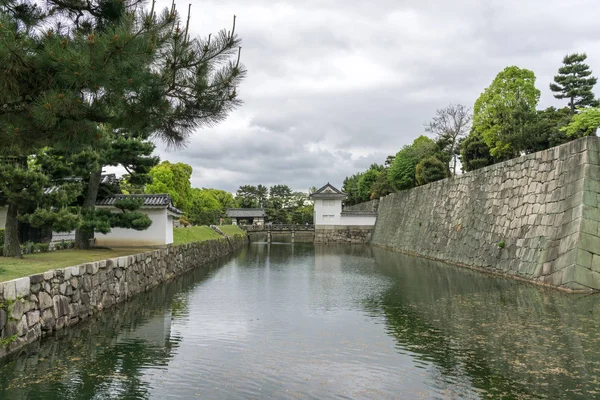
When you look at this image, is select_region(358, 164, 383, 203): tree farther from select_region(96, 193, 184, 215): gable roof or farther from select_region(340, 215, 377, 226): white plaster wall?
select_region(96, 193, 184, 215): gable roof

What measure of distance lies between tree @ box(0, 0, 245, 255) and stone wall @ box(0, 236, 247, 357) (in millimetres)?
2126

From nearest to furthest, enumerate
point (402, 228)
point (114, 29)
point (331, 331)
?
point (114, 29) < point (331, 331) < point (402, 228)

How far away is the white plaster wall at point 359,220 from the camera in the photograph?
33.5m

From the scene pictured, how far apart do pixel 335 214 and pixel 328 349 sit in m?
27.9

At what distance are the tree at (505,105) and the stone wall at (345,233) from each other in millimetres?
13243

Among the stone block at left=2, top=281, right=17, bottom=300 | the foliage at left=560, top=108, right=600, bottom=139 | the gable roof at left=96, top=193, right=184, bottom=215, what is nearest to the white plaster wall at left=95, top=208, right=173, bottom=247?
the gable roof at left=96, top=193, right=184, bottom=215

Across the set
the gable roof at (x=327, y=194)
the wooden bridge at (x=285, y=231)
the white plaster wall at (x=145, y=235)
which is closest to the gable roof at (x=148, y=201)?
the white plaster wall at (x=145, y=235)

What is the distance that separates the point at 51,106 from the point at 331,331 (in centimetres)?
502

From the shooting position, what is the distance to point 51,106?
146 inches

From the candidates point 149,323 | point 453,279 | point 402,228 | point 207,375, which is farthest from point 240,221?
point 207,375

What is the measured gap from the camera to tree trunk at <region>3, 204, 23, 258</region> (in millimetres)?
9578

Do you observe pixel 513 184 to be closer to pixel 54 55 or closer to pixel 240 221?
pixel 54 55

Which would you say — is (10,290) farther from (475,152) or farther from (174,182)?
(174,182)

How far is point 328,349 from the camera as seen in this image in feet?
19.3
